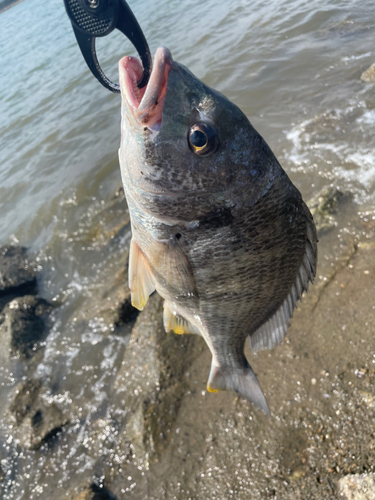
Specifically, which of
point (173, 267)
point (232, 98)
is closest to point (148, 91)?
point (173, 267)

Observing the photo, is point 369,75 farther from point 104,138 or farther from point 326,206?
point 104,138

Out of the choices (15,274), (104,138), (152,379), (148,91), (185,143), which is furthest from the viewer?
(104,138)

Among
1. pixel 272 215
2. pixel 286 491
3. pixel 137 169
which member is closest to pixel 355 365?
pixel 286 491

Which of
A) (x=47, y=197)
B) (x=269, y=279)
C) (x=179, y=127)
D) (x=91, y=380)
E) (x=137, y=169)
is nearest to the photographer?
(x=179, y=127)

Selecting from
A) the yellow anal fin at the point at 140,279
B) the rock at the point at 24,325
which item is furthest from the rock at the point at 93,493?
the rock at the point at 24,325

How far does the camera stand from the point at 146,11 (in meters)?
16.3

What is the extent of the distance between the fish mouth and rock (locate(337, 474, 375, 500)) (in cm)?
271

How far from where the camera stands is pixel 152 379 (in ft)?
12.2

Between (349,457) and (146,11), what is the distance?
19.4 metres

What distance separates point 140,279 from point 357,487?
2.15 meters

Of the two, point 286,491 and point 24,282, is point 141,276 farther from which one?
point 24,282

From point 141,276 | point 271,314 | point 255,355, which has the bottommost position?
point 255,355

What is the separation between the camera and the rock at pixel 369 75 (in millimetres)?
7229

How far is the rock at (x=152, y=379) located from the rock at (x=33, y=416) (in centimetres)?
80
